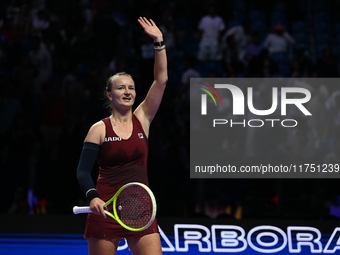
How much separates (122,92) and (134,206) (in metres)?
0.74

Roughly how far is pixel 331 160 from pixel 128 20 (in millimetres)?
5308

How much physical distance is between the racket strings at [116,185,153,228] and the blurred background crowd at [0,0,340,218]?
2.95 m

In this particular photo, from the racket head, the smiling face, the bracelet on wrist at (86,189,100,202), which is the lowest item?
the racket head

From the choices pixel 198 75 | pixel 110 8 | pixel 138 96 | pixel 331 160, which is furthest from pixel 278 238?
pixel 110 8

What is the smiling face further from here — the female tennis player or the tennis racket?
the tennis racket

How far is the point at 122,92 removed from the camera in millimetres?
3328

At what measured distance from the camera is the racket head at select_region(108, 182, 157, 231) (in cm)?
315

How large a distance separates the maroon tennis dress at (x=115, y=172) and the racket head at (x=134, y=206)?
0.07 m

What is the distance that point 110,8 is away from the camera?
963 centimetres
